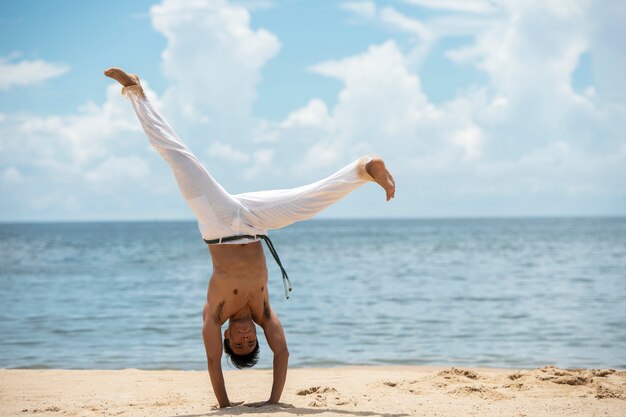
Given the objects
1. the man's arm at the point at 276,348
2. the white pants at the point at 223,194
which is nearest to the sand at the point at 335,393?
the man's arm at the point at 276,348

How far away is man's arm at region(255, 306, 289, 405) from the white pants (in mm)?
801

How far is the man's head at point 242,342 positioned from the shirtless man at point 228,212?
0.4 inches

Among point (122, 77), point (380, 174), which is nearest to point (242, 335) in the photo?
point (380, 174)

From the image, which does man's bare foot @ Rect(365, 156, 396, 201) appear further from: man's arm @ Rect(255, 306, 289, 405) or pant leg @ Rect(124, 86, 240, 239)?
man's arm @ Rect(255, 306, 289, 405)

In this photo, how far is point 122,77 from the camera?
5.61 metres

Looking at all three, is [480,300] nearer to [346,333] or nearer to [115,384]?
[346,333]

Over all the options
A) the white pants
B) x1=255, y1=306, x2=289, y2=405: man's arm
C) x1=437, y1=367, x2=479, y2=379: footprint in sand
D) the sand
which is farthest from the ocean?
the white pants

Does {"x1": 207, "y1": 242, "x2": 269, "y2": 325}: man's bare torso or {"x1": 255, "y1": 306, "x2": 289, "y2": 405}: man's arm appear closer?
{"x1": 207, "y1": 242, "x2": 269, "y2": 325}: man's bare torso

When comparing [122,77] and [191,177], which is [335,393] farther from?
[122,77]

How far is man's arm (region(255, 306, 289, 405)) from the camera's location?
5.88 meters

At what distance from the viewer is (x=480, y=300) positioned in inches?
685

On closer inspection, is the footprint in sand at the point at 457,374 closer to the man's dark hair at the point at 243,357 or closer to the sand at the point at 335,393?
the sand at the point at 335,393

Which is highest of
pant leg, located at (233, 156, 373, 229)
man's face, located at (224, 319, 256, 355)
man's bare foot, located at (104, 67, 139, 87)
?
man's bare foot, located at (104, 67, 139, 87)

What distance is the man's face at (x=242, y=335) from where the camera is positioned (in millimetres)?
5777
